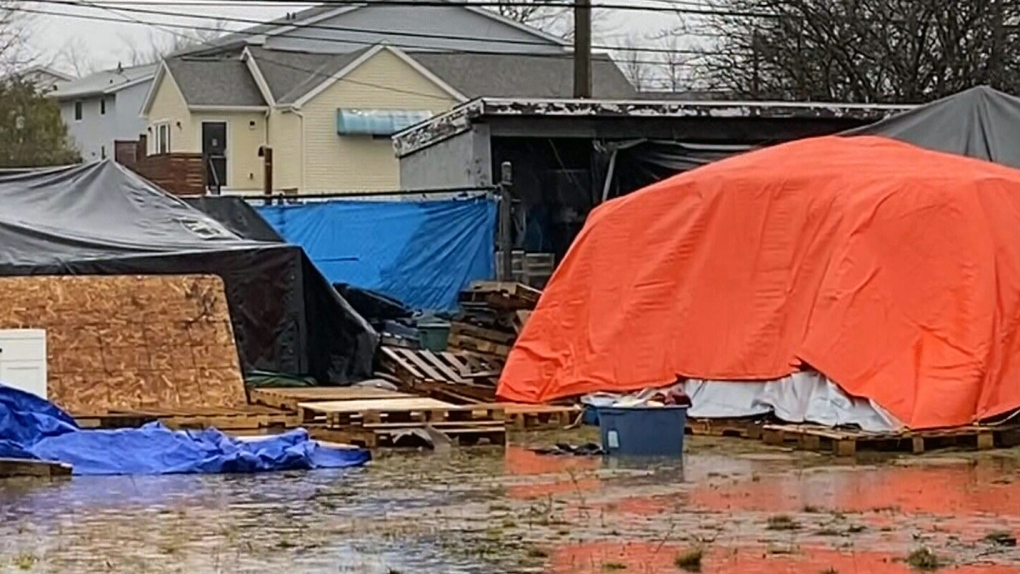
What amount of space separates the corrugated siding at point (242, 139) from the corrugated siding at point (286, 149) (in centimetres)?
86

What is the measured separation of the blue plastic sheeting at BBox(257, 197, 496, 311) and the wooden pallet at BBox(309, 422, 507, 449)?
29.5 feet

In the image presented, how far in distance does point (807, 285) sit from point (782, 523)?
694 cm

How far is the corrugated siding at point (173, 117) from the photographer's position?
60131mm

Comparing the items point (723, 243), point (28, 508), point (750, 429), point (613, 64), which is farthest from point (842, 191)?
point (613, 64)

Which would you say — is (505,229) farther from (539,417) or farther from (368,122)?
(368,122)

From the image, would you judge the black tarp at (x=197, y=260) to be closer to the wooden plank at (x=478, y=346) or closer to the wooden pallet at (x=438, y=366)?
the wooden pallet at (x=438, y=366)

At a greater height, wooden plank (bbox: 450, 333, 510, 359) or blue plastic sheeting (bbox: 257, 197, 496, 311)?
blue plastic sheeting (bbox: 257, 197, 496, 311)

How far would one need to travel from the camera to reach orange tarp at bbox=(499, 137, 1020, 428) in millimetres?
18078

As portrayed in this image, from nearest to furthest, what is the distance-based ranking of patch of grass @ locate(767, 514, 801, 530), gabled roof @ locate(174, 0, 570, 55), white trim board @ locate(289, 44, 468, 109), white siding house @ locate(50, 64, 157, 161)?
patch of grass @ locate(767, 514, 801, 530) < white trim board @ locate(289, 44, 468, 109) < gabled roof @ locate(174, 0, 570, 55) < white siding house @ locate(50, 64, 157, 161)

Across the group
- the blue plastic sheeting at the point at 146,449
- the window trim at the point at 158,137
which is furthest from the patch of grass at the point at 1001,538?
the window trim at the point at 158,137

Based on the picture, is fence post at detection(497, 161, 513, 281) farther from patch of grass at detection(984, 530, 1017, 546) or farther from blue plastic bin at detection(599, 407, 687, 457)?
patch of grass at detection(984, 530, 1017, 546)

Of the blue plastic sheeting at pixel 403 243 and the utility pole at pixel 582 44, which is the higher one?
the utility pole at pixel 582 44

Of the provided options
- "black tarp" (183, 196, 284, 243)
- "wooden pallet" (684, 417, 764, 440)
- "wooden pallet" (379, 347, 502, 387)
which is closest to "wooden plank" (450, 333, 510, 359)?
"wooden pallet" (379, 347, 502, 387)

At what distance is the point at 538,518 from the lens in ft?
41.7
